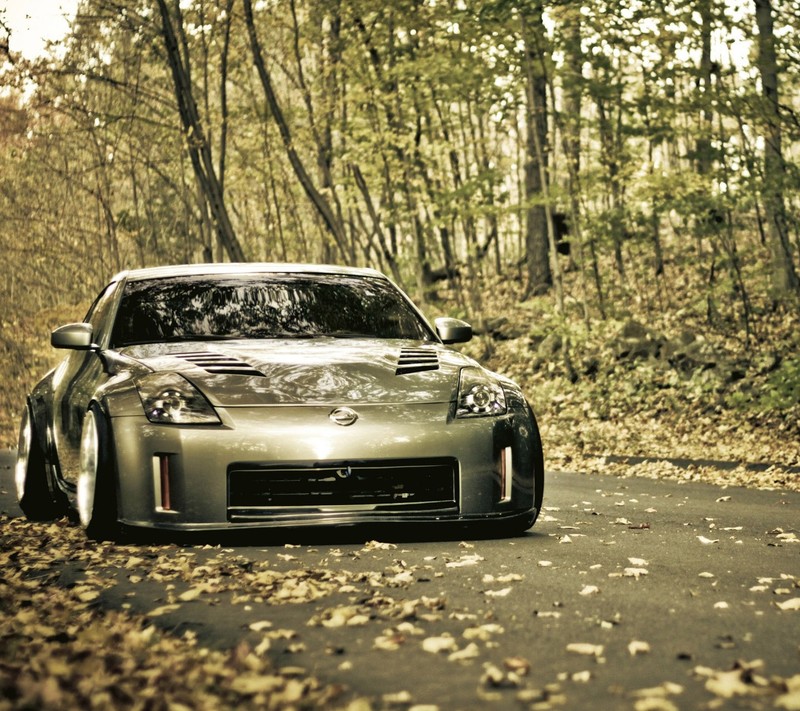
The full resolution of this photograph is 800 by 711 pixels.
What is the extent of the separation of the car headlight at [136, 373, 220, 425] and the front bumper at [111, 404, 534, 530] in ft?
0.16

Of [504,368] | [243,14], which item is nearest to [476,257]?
[504,368]

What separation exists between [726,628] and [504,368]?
20658 mm

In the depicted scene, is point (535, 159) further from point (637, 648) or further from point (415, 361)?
point (637, 648)

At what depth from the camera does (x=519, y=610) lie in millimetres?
4855

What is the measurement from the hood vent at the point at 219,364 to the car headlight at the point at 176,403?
19 centimetres

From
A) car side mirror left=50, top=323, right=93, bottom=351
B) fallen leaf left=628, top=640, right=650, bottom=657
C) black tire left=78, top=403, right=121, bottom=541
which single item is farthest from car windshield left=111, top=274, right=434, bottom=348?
fallen leaf left=628, top=640, right=650, bottom=657

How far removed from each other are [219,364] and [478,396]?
144cm

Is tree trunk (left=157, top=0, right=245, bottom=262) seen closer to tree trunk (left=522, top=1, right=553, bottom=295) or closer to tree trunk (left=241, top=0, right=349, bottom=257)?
tree trunk (left=241, top=0, right=349, bottom=257)

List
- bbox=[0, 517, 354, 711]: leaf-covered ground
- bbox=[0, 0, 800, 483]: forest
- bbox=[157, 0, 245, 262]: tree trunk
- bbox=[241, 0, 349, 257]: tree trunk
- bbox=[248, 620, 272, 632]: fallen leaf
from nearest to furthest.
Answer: bbox=[0, 517, 354, 711]: leaf-covered ground, bbox=[248, 620, 272, 632]: fallen leaf, bbox=[0, 0, 800, 483]: forest, bbox=[157, 0, 245, 262]: tree trunk, bbox=[241, 0, 349, 257]: tree trunk

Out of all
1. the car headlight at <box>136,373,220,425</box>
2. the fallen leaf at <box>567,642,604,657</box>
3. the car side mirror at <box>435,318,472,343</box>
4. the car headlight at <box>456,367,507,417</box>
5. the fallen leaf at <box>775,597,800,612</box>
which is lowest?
the fallen leaf at <box>775,597,800,612</box>

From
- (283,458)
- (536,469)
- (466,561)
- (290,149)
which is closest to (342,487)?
(283,458)

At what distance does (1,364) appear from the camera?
33.3m

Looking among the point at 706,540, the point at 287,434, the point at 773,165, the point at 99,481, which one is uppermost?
the point at 773,165

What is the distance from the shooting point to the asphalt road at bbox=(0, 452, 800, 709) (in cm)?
371
